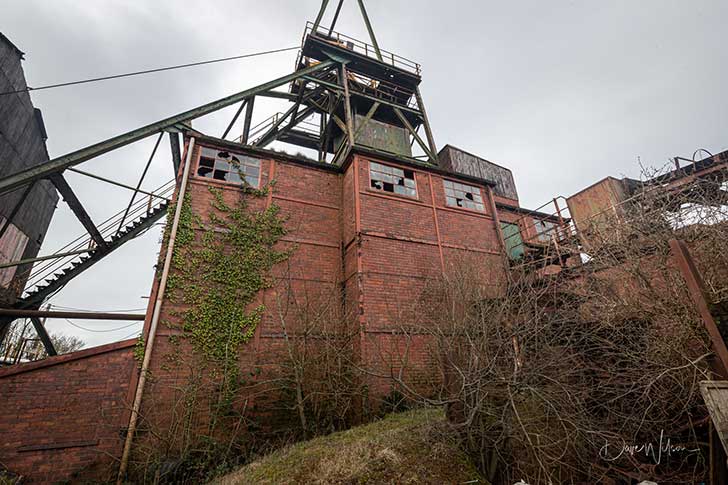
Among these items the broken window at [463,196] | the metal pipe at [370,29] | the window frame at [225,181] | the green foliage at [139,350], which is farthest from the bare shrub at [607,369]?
the metal pipe at [370,29]

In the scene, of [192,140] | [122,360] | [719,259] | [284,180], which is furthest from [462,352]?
[192,140]

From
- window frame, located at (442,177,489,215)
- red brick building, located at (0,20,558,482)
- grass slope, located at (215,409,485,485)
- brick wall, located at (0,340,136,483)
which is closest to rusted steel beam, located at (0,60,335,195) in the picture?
red brick building, located at (0,20,558,482)

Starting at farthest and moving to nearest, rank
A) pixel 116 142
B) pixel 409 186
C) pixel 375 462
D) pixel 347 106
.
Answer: pixel 347 106
pixel 409 186
pixel 116 142
pixel 375 462

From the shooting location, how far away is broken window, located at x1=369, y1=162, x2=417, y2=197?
10.1 m

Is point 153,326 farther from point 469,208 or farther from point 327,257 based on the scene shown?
point 469,208

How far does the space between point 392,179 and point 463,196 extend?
2885 mm

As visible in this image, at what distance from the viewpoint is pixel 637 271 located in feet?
18.1

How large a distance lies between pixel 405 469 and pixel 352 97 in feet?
41.8

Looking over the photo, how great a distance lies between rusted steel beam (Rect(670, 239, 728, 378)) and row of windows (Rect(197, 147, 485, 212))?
729 centimetres

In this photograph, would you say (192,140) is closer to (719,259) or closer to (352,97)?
(352,97)

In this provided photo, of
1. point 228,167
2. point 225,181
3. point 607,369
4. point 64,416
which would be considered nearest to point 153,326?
point 64,416

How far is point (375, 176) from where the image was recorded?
10.2 metres

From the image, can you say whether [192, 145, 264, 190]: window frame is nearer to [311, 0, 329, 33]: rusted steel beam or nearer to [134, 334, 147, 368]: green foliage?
[134, 334, 147, 368]: green foliage

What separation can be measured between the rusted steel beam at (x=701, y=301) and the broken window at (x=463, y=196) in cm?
742
